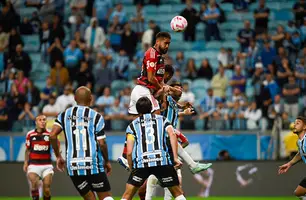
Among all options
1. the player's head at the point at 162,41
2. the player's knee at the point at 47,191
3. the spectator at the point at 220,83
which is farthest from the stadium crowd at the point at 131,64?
the player's head at the point at 162,41

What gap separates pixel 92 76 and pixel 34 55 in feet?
9.73

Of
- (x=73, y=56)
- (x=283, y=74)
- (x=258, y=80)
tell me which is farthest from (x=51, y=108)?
(x=283, y=74)

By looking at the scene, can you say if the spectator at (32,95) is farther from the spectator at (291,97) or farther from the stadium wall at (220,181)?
the spectator at (291,97)

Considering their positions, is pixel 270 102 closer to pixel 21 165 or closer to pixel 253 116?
pixel 253 116

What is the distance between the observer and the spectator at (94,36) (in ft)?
78.5

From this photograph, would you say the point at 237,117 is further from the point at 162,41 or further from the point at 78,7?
the point at 162,41

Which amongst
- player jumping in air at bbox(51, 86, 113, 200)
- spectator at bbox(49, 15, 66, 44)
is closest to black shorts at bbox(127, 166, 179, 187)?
player jumping in air at bbox(51, 86, 113, 200)

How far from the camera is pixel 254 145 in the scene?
18922 millimetres

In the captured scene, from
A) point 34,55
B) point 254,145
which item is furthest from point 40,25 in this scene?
point 254,145

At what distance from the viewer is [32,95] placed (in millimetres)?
21766

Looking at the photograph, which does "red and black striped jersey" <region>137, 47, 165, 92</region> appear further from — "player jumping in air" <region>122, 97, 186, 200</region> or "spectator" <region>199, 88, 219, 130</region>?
"spectator" <region>199, 88, 219, 130</region>

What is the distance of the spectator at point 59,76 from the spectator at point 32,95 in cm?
74

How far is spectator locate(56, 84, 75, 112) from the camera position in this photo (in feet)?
68.4

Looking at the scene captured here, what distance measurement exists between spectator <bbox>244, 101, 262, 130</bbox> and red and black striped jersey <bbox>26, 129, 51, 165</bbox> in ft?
19.8
